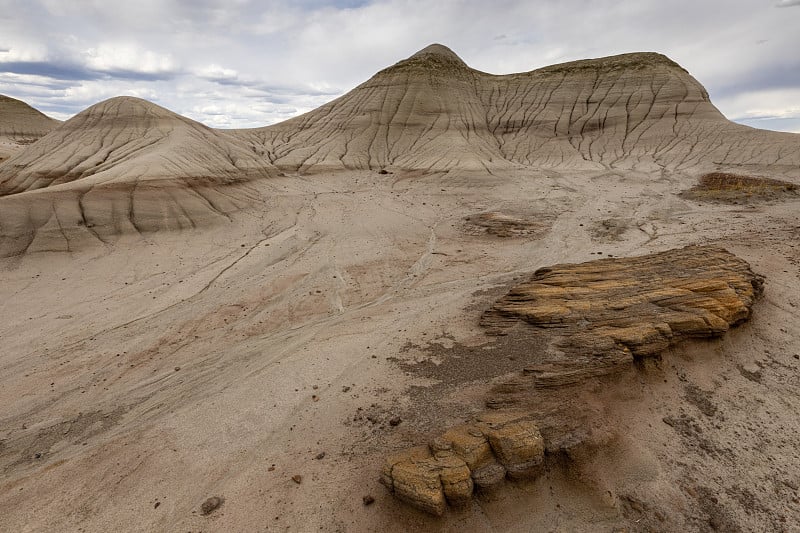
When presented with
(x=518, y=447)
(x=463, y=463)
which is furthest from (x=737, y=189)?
(x=463, y=463)

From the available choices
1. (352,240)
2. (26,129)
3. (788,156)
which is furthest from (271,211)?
(26,129)

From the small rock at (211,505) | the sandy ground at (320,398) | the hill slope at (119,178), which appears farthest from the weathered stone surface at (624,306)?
the hill slope at (119,178)

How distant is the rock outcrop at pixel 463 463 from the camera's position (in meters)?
5.33

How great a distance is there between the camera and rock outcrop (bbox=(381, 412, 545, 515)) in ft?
17.5

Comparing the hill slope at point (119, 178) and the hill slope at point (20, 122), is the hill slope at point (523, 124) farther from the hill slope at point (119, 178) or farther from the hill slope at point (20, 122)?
the hill slope at point (20, 122)

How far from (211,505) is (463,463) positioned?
11.8ft

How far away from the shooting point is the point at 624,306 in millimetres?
8906

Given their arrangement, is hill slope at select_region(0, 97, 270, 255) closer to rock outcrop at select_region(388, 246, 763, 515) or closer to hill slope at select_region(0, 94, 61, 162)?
rock outcrop at select_region(388, 246, 763, 515)

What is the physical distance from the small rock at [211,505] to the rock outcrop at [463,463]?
237cm

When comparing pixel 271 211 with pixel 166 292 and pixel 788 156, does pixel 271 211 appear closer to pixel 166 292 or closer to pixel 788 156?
pixel 166 292

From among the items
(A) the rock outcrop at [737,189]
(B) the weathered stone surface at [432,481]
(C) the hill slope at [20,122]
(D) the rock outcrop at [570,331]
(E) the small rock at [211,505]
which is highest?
(C) the hill slope at [20,122]

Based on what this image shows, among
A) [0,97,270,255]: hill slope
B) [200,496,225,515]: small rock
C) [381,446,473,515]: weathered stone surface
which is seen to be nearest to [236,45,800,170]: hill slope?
[0,97,270,255]: hill slope

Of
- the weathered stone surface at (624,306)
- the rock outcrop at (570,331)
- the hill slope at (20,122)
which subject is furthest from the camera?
the hill slope at (20,122)

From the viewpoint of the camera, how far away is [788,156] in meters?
30.1
